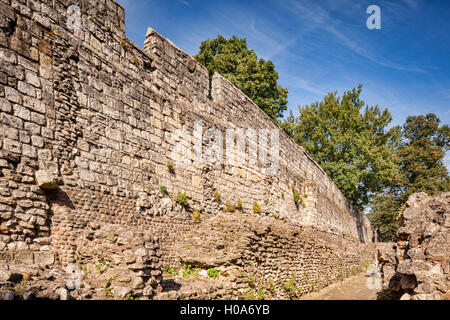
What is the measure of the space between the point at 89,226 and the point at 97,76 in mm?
3087

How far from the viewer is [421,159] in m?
32.5

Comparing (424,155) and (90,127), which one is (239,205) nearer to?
(90,127)

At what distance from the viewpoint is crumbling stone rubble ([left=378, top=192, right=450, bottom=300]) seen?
6.61 metres

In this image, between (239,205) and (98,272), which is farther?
Answer: (239,205)

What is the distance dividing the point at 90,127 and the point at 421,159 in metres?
32.3

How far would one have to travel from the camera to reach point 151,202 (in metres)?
8.51

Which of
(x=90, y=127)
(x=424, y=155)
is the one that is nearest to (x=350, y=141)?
(x=424, y=155)

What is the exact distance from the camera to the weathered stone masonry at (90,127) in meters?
5.83

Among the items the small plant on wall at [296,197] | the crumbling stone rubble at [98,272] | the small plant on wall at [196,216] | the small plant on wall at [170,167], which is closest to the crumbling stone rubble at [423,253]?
the crumbling stone rubble at [98,272]

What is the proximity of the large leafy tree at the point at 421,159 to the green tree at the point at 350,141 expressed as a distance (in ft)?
12.7

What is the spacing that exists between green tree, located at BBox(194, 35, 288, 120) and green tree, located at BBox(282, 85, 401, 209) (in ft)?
12.7
